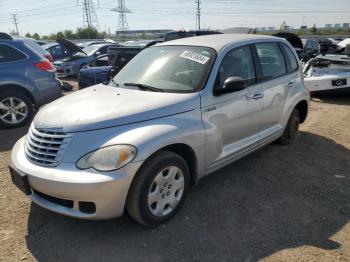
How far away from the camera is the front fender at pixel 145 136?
10.3 feet

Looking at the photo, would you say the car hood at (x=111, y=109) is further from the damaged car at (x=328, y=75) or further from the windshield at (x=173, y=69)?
the damaged car at (x=328, y=75)

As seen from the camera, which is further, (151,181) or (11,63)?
(11,63)

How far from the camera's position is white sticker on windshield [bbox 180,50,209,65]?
4117mm

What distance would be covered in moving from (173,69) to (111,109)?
103cm

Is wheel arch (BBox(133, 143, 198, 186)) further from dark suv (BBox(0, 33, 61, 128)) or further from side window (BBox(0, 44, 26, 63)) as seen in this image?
side window (BBox(0, 44, 26, 63))

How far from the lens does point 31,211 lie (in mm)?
3875

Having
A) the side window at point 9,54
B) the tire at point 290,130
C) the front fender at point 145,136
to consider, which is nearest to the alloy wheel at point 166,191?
the front fender at point 145,136

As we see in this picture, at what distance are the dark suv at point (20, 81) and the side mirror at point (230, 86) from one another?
4.64m

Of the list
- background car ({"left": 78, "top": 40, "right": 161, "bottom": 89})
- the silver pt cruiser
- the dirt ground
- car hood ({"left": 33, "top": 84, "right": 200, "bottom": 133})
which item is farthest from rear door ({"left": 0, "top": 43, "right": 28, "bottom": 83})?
car hood ({"left": 33, "top": 84, "right": 200, "bottom": 133})

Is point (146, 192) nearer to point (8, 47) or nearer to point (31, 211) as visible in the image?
point (31, 211)

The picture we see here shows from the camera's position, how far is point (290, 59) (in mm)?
5527

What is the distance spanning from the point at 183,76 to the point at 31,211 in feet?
7.11

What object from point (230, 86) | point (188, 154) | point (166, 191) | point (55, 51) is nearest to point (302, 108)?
point (230, 86)

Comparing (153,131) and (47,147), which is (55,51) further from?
(153,131)
